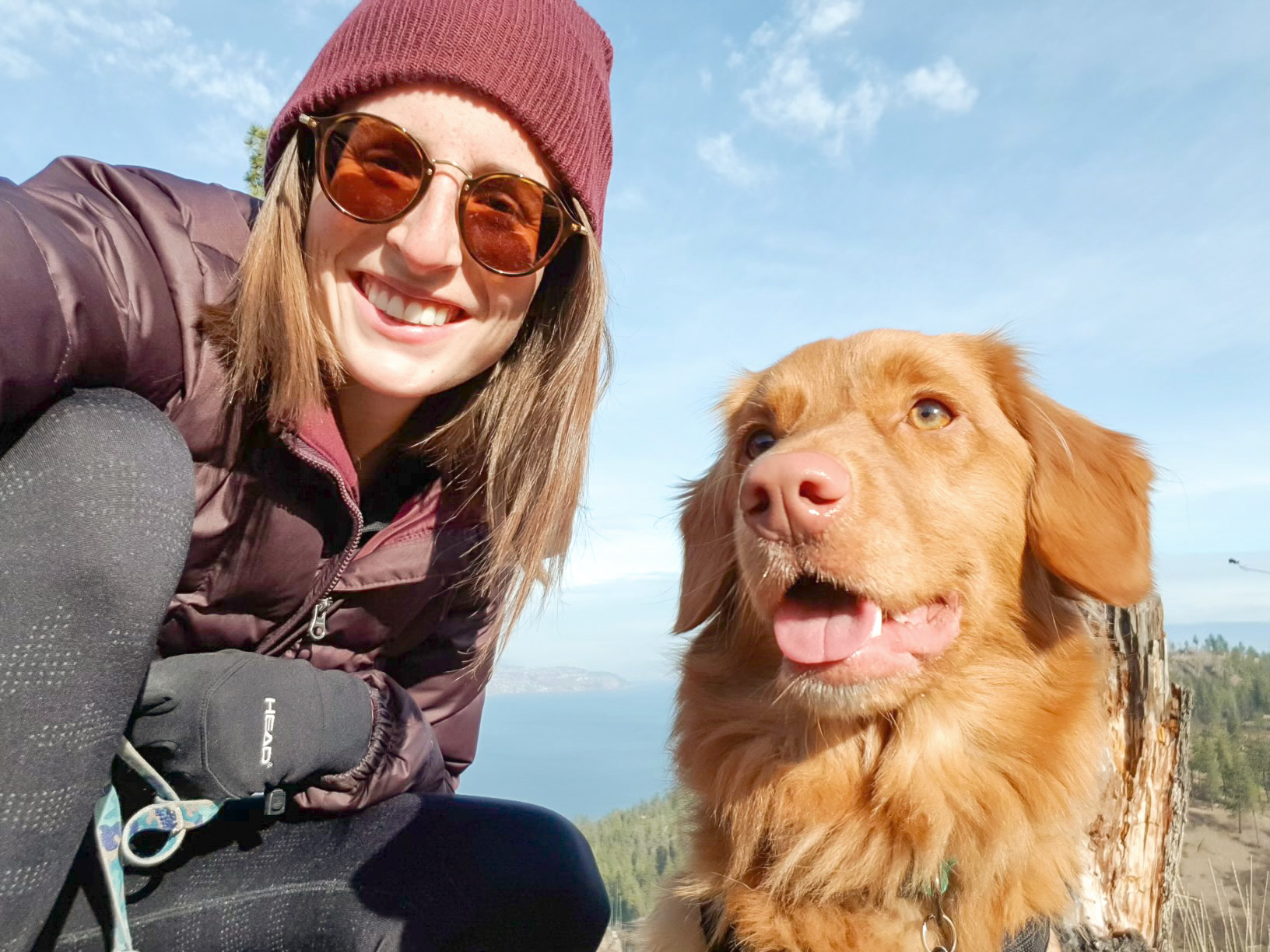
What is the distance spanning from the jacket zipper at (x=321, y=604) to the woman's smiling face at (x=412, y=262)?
0.30 meters

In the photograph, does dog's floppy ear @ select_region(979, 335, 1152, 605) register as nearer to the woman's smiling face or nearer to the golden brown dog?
the golden brown dog

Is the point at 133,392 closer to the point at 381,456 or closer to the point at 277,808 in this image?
the point at 381,456

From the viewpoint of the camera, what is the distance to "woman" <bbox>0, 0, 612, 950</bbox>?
1.55m

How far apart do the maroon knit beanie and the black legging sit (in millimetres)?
1084

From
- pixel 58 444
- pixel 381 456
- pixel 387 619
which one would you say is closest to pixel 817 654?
pixel 387 619

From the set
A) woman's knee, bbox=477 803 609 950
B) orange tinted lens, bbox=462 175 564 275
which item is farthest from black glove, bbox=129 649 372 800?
orange tinted lens, bbox=462 175 564 275

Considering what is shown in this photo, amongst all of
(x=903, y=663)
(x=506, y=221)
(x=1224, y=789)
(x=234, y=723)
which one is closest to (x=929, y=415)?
(x=903, y=663)

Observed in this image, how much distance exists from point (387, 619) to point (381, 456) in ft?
1.66

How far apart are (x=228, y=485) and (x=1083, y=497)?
2.35 m

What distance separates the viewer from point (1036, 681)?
227 centimetres

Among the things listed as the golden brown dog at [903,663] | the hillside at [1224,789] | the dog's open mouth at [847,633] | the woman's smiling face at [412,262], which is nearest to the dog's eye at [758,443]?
the golden brown dog at [903,663]

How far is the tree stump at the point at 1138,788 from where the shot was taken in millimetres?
3551

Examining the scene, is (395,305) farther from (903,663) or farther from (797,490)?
(903,663)

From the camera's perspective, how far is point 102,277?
167cm
